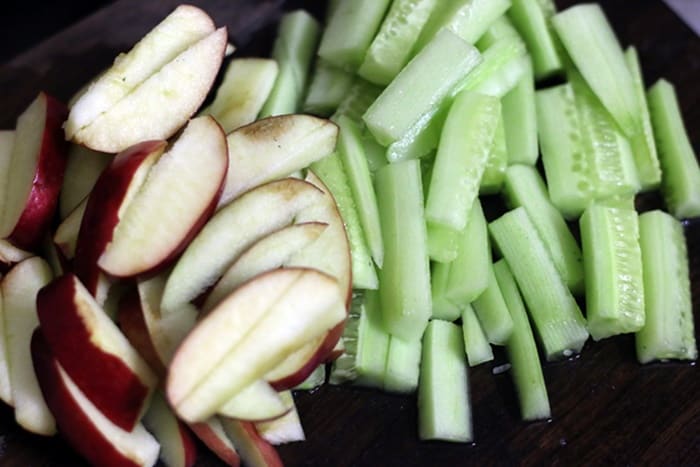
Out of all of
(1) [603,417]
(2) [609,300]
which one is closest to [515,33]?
(2) [609,300]

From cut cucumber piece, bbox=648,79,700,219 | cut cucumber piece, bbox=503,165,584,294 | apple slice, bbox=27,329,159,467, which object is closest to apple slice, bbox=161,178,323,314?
apple slice, bbox=27,329,159,467

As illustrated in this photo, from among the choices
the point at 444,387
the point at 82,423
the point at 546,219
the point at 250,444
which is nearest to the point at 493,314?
the point at 444,387

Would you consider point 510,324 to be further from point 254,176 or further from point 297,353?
point 254,176

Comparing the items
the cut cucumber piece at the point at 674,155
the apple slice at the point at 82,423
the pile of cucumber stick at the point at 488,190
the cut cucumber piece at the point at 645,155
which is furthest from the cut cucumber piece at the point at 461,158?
the apple slice at the point at 82,423

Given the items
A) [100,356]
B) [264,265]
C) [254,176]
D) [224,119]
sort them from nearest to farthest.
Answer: [100,356] → [264,265] → [254,176] → [224,119]

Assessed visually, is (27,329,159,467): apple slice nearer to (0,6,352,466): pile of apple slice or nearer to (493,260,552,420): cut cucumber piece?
(0,6,352,466): pile of apple slice

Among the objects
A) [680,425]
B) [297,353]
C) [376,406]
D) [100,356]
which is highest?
[100,356]
